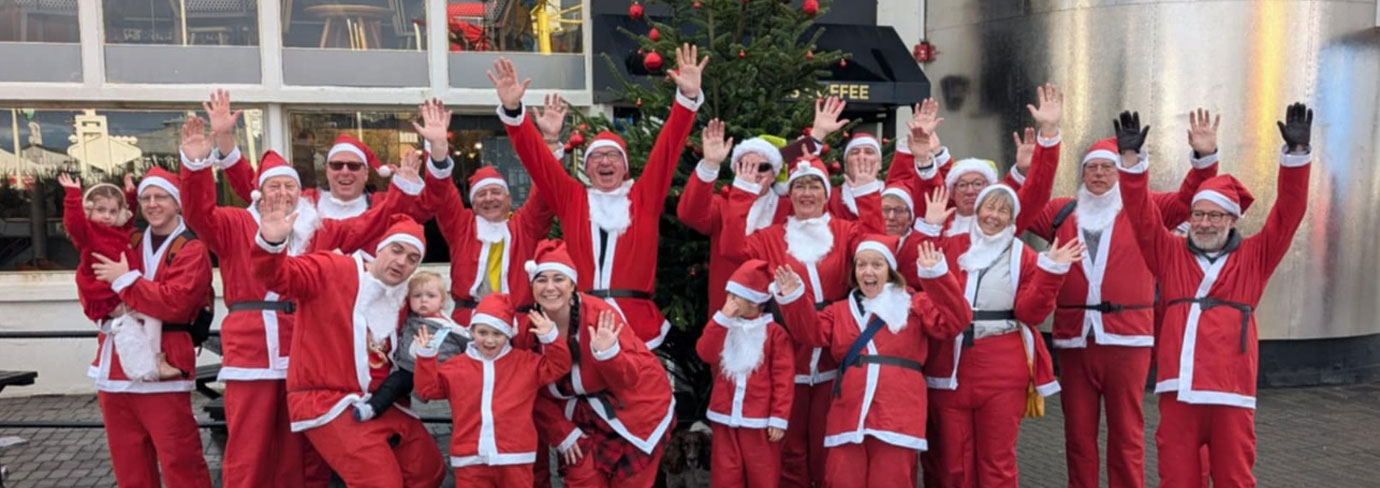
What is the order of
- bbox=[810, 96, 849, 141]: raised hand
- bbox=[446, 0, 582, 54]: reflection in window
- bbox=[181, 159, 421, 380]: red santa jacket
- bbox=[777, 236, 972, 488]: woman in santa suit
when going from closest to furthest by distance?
1. bbox=[777, 236, 972, 488]: woman in santa suit
2. bbox=[181, 159, 421, 380]: red santa jacket
3. bbox=[810, 96, 849, 141]: raised hand
4. bbox=[446, 0, 582, 54]: reflection in window

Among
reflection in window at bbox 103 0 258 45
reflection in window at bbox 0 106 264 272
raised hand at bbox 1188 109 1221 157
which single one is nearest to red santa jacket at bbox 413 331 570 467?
raised hand at bbox 1188 109 1221 157

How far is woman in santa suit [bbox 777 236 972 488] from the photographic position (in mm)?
4191

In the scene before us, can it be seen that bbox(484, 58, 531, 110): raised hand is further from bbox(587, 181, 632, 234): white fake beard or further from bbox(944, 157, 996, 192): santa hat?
bbox(944, 157, 996, 192): santa hat

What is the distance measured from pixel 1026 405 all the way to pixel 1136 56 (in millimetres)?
5246

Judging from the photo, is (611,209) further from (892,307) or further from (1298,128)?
(1298,128)

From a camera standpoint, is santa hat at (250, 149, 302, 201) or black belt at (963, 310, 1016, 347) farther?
santa hat at (250, 149, 302, 201)

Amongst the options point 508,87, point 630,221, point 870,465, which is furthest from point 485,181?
point 870,465

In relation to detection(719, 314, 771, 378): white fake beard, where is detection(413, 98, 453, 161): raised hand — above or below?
above

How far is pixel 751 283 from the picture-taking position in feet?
13.8

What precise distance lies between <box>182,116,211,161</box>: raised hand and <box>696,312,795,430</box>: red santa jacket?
2.43 metres

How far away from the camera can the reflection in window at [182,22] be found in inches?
338

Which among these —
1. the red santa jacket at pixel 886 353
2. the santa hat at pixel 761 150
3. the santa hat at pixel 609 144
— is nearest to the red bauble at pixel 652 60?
the santa hat at pixel 609 144

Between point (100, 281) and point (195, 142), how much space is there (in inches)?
37.5

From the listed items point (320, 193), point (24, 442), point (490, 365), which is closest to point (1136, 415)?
point (490, 365)
